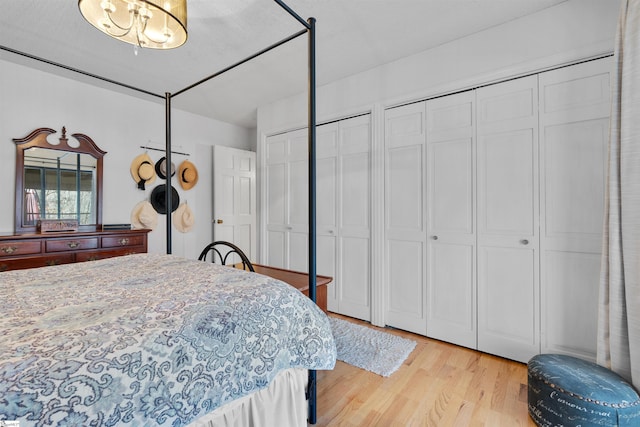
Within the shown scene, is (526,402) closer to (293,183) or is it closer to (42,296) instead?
(42,296)

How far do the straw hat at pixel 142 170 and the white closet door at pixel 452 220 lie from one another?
10.9ft

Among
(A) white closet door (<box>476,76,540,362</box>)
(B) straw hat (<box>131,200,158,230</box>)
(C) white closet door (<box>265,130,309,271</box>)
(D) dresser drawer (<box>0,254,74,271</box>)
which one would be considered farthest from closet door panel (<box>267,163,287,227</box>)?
(A) white closet door (<box>476,76,540,362</box>)

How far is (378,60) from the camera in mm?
2752

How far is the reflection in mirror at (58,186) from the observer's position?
9.16 feet

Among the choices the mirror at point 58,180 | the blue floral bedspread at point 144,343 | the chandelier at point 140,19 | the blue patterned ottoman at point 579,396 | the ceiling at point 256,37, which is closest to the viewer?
the blue floral bedspread at point 144,343

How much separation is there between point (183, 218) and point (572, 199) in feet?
13.6

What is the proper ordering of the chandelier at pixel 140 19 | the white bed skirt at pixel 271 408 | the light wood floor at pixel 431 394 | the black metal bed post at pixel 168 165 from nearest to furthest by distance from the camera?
the white bed skirt at pixel 271 408 → the chandelier at pixel 140 19 → the light wood floor at pixel 431 394 → the black metal bed post at pixel 168 165

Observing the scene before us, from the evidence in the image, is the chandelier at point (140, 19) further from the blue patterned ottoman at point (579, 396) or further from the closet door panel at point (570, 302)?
the closet door panel at point (570, 302)

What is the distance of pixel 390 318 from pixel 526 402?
4.04 ft

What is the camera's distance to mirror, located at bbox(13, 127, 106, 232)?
2.75 meters

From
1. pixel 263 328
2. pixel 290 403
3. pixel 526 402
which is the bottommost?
pixel 526 402

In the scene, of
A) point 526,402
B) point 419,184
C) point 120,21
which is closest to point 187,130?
point 120,21

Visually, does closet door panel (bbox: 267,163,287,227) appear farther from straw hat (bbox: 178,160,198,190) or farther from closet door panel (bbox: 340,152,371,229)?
straw hat (bbox: 178,160,198,190)

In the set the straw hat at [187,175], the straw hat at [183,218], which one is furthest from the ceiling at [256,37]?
the straw hat at [183,218]
